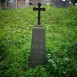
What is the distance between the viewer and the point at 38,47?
7.58m

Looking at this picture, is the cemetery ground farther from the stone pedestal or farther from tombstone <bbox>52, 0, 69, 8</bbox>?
tombstone <bbox>52, 0, 69, 8</bbox>

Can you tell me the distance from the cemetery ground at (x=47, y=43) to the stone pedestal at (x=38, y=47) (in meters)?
0.25

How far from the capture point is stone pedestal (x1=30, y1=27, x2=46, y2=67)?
24.7 feet

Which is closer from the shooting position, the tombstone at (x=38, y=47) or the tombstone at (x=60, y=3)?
the tombstone at (x=38, y=47)

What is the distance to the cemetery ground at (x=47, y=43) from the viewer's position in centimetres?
710

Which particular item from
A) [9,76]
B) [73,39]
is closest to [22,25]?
[73,39]

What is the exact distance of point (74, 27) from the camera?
39.1 feet

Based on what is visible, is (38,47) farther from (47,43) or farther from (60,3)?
(60,3)

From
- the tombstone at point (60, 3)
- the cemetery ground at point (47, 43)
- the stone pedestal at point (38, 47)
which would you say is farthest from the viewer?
the tombstone at point (60, 3)

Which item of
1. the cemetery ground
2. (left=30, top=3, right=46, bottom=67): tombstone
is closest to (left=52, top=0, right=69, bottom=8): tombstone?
the cemetery ground

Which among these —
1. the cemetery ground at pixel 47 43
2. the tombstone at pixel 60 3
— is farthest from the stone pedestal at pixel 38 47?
the tombstone at pixel 60 3

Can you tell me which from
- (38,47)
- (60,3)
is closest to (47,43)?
(38,47)

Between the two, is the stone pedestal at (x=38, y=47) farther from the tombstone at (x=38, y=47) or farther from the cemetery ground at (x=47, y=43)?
the cemetery ground at (x=47, y=43)

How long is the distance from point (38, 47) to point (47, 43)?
1.63 meters
